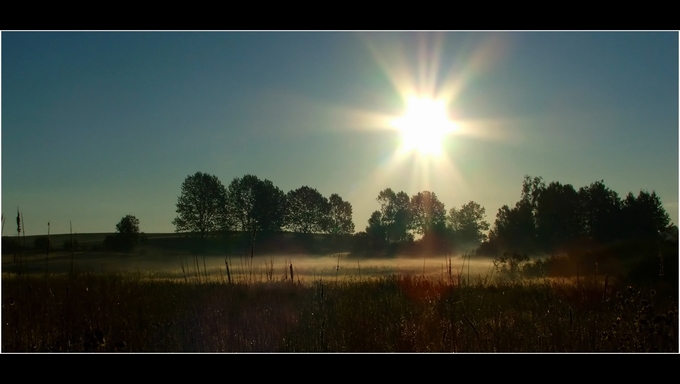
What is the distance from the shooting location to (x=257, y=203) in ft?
70.9

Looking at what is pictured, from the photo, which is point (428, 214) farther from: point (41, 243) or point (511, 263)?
point (41, 243)

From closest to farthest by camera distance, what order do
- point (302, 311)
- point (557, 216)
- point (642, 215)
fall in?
point (302, 311) → point (642, 215) → point (557, 216)

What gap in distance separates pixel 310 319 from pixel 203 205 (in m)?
18.1

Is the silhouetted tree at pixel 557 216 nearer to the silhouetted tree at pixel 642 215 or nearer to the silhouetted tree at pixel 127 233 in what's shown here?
the silhouetted tree at pixel 642 215

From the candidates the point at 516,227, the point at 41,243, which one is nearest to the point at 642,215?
the point at 516,227

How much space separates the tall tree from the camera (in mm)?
23953

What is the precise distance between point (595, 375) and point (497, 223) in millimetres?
25905

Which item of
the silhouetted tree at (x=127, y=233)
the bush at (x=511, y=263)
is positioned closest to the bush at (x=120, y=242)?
the silhouetted tree at (x=127, y=233)

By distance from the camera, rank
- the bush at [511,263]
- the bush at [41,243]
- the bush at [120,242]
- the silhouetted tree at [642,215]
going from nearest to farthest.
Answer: the bush at [41,243] < the bush at [511,263] < the bush at [120,242] < the silhouetted tree at [642,215]

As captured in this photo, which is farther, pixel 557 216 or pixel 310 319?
pixel 557 216

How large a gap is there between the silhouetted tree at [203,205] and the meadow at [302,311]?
12061mm

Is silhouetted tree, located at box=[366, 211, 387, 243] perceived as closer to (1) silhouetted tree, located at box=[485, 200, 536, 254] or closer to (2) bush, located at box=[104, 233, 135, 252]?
(1) silhouetted tree, located at box=[485, 200, 536, 254]

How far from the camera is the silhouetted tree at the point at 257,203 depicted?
67.6 ft

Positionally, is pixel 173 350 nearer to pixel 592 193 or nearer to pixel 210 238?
pixel 210 238
